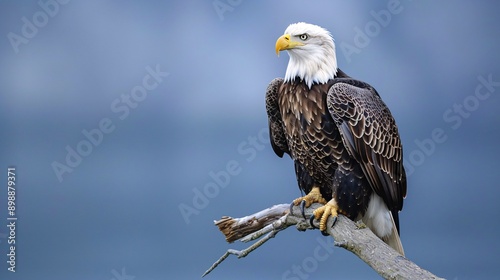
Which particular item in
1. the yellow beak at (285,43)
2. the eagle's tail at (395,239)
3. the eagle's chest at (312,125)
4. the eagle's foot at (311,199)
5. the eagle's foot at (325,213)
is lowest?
the eagle's tail at (395,239)

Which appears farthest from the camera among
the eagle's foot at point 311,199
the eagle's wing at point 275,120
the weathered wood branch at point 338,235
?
the eagle's wing at point 275,120

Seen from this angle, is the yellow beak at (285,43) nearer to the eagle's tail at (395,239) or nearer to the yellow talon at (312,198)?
the yellow talon at (312,198)

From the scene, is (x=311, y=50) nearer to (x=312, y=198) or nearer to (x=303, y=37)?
(x=303, y=37)

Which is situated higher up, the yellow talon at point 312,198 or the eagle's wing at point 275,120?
the eagle's wing at point 275,120

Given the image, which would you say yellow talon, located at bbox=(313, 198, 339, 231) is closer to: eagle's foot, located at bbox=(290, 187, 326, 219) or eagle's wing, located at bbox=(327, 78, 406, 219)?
eagle's foot, located at bbox=(290, 187, 326, 219)

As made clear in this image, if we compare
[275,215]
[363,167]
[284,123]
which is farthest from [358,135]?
[275,215]

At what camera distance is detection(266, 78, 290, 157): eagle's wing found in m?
4.12

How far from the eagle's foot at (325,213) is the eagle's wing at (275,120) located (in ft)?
2.12

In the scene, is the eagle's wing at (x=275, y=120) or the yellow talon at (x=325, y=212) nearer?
the yellow talon at (x=325, y=212)

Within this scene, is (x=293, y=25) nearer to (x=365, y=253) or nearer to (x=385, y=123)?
(x=385, y=123)

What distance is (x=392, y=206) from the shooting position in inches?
154

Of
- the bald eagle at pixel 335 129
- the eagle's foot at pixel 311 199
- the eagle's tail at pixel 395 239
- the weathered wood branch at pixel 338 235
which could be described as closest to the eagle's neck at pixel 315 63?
the bald eagle at pixel 335 129

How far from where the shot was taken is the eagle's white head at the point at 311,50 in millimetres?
3789

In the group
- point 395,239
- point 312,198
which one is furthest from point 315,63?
point 395,239
